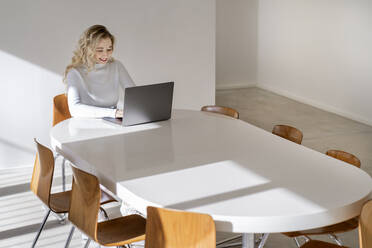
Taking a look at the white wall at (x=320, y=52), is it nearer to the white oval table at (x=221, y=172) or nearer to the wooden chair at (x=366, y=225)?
the white oval table at (x=221, y=172)

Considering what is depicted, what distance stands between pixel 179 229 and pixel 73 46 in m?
3.72

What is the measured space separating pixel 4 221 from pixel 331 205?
291 cm

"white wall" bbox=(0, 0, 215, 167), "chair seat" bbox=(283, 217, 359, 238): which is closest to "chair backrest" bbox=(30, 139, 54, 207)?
"chair seat" bbox=(283, 217, 359, 238)

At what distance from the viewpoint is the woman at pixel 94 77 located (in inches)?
167

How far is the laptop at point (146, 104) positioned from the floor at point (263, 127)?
976 mm

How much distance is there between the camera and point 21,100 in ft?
19.1

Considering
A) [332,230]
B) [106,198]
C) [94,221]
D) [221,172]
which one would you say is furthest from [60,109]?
[332,230]

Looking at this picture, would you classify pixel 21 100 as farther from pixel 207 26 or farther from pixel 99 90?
pixel 207 26

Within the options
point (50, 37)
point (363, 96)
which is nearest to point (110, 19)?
point (50, 37)

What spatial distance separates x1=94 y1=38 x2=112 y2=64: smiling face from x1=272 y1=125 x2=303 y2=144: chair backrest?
1.40m

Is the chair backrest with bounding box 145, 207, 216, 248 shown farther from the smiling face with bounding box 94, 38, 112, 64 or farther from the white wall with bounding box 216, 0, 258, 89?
the white wall with bounding box 216, 0, 258, 89

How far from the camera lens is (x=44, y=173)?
11.6 feet

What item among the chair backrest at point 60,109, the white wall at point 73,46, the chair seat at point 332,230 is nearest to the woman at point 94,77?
the chair backrest at point 60,109

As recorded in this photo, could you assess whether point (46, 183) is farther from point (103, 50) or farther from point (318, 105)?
point (318, 105)
